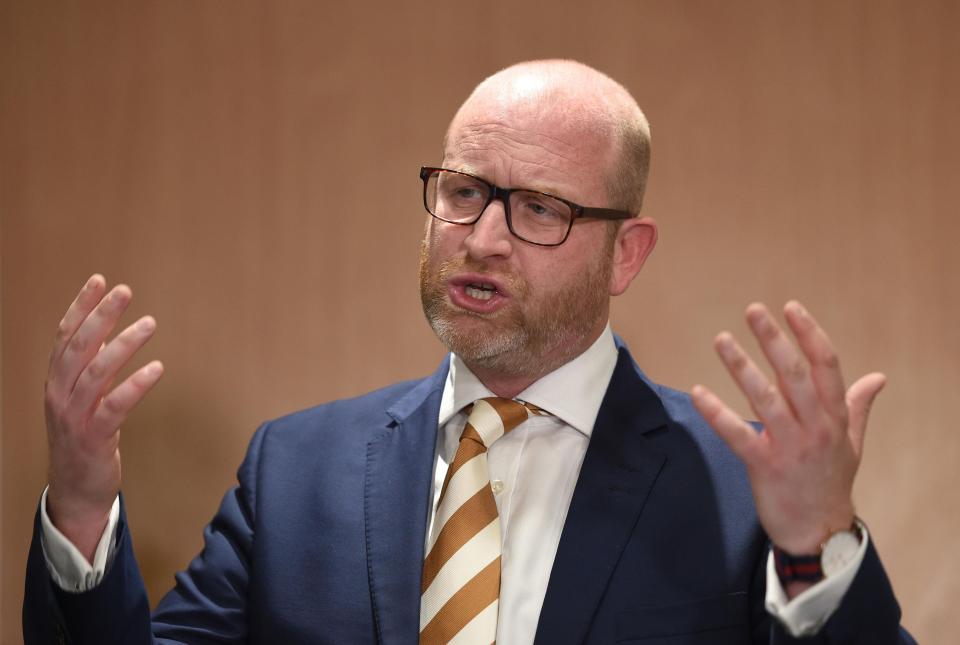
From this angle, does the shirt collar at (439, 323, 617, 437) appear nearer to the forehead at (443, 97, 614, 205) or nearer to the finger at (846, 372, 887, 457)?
the forehead at (443, 97, 614, 205)

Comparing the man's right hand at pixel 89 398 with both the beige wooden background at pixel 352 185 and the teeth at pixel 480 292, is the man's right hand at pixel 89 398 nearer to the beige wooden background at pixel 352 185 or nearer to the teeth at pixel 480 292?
the teeth at pixel 480 292

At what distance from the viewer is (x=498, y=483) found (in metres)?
1.76

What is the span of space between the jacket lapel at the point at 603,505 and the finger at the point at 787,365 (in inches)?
18.0

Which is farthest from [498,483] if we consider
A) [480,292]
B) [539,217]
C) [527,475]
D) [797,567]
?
[797,567]

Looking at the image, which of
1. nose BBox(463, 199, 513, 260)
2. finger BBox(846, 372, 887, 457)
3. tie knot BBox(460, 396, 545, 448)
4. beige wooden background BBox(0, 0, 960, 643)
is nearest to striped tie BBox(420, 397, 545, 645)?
tie knot BBox(460, 396, 545, 448)

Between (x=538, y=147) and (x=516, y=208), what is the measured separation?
11 cm

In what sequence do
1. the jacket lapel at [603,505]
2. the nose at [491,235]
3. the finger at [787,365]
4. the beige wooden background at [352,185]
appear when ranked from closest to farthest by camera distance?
the finger at [787,365]
the jacket lapel at [603,505]
the nose at [491,235]
the beige wooden background at [352,185]

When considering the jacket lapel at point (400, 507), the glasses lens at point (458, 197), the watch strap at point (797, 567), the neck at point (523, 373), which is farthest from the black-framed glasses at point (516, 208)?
the watch strap at point (797, 567)

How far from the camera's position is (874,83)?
8.84 feet

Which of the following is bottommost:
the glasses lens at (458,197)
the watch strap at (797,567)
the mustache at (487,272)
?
the watch strap at (797,567)

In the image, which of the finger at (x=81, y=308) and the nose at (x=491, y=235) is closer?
the finger at (x=81, y=308)

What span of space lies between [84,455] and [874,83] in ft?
6.88

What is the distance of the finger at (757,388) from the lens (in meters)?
1.28

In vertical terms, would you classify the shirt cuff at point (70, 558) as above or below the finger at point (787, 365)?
below
